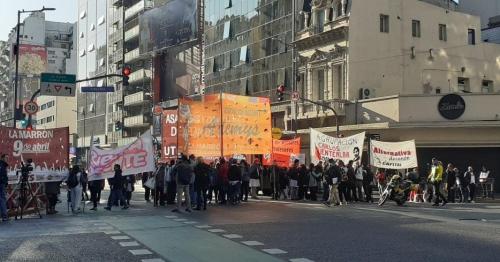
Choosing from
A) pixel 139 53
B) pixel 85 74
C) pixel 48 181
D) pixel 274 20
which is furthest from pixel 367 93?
pixel 85 74

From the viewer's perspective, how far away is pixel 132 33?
272 ft

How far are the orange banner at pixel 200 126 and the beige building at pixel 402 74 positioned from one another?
52.4 ft

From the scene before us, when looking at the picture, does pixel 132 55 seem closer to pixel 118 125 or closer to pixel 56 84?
pixel 118 125

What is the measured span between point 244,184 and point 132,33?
6187cm

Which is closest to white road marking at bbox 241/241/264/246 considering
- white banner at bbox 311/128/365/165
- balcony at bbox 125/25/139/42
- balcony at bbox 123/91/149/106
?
white banner at bbox 311/128/365/165

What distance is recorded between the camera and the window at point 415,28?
4416cm

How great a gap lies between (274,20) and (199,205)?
31.5 m

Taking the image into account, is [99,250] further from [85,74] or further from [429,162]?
[85,74]

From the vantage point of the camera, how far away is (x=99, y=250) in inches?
445

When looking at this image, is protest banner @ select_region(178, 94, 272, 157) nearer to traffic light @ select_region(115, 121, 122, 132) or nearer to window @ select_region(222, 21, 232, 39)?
window @ select_region(222, 21, 232, 39)

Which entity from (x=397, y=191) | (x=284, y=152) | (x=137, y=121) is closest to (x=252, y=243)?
(x=397, y=191)

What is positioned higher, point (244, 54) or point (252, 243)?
point (244, 54)

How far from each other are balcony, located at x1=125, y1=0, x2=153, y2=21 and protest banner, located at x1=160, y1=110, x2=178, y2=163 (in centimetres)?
5763

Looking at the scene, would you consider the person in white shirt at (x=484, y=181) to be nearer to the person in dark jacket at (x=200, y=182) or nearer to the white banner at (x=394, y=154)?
the white banner at (x=394, y=154)
